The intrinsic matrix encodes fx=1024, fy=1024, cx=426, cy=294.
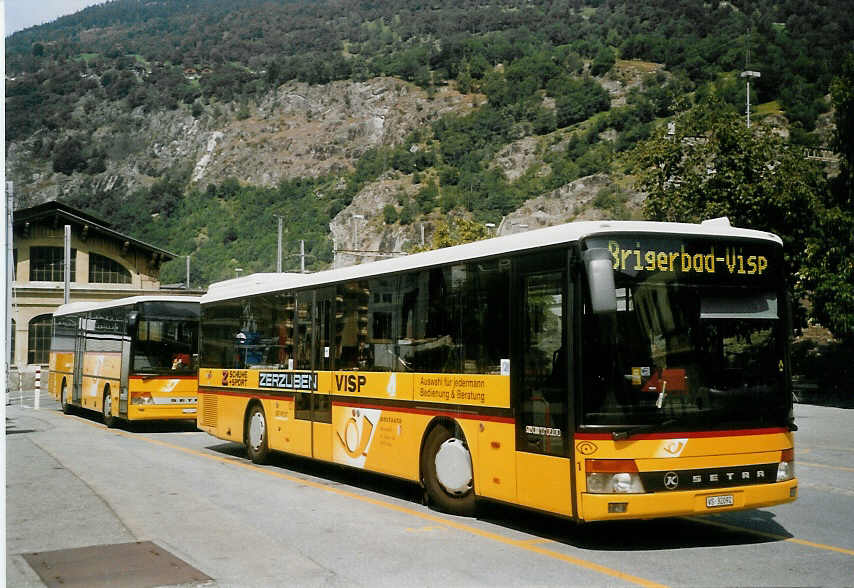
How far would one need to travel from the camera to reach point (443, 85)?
557 feet

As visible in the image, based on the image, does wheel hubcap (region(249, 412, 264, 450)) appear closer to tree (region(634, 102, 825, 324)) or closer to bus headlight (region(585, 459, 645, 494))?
bus headlight (region(585, 459, 645, 494))

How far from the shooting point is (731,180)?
27.2 m

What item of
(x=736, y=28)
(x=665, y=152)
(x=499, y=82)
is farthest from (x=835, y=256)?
(x=499, y=82)

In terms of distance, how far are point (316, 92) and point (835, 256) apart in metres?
161

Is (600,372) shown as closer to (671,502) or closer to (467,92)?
(671,502)

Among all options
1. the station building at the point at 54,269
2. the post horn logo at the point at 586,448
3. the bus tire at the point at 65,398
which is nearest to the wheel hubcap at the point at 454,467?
the post horn logo at the point at 586,448

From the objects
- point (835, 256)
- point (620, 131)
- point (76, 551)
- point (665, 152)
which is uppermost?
point (620, 131)

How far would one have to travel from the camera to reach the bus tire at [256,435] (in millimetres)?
16023

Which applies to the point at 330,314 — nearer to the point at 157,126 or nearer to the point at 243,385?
the point at 243,385

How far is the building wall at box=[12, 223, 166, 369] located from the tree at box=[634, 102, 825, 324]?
4027cm

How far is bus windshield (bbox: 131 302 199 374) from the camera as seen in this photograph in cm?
2292

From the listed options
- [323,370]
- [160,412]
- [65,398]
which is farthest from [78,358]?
[323,370]

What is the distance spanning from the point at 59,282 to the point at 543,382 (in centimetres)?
5648

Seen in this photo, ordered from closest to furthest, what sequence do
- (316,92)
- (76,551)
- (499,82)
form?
(76,551) → (499,82) → (316,92)
